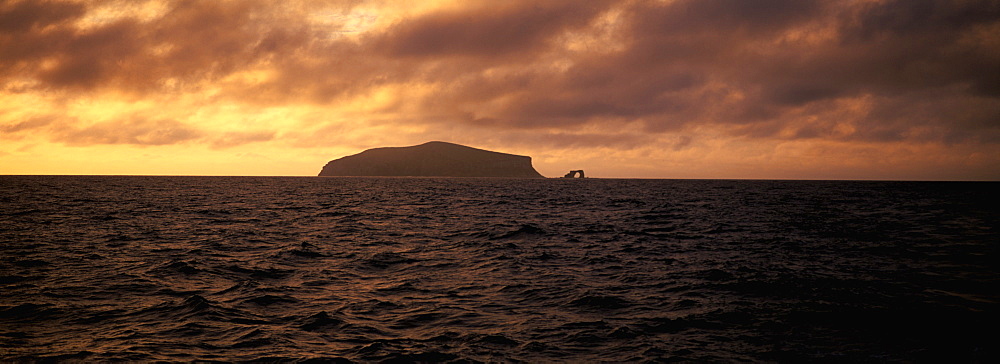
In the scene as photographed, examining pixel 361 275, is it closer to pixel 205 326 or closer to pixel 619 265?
pixel 205 326

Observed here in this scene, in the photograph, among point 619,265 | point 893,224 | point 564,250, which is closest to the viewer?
point 619,265

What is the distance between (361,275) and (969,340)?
16.8m

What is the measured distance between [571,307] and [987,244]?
26.1 m

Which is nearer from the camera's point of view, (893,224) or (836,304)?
(836,304)

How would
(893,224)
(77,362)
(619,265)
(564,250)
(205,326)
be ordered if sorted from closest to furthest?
(77,362) → (205,326) → (619,265) → (564,250) → (893,224)

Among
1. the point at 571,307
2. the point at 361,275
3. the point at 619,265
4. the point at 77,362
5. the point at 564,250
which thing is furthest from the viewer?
the point at 564,250

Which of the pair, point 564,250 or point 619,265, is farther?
point 564,250

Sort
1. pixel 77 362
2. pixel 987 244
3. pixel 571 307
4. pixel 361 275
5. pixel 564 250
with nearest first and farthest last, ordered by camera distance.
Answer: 1. pixel 77 362
2. pixel 571 307
3. pixel 361 275
4. pixel 564 250
5. pixel 987 244

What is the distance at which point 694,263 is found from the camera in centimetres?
2166

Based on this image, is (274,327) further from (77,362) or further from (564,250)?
(564,250)

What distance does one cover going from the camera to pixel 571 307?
47.5 feet

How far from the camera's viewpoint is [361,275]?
19297 mm

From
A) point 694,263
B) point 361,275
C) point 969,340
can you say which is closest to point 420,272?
point 361,275

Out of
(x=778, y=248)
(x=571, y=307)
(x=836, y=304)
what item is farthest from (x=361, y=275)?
(x=778, y=248)
